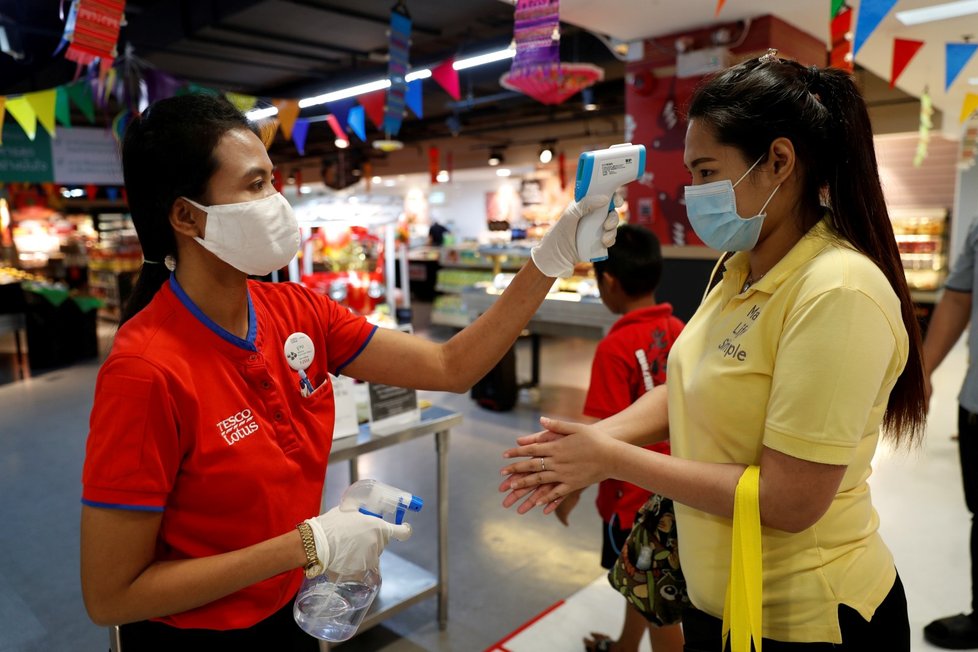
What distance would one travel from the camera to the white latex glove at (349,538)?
46.8 inches

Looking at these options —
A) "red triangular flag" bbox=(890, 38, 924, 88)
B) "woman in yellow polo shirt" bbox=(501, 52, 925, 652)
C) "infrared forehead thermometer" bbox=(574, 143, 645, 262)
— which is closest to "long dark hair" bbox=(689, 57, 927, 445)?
"woman in yellow polo shirt" bbox=(501, 52, 925, 652)

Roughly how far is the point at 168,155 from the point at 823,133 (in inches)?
44.8

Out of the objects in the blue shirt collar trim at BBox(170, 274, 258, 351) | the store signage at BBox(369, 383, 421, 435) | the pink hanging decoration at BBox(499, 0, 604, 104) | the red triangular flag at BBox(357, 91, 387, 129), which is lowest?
the store signage at BBox(369, 383, 421, 435)

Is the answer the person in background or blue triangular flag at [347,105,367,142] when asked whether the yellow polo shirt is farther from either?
blue triangular flag at [347,105,367,142]

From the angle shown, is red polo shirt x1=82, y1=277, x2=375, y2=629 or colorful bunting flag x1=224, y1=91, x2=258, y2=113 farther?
colorful bunting flag x1=224, y1=91, x2=258, y2=113

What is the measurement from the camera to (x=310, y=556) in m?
1.17

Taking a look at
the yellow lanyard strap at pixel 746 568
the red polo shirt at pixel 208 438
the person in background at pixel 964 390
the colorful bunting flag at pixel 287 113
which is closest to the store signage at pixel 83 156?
the colorful bunting flag at pixel 287 113

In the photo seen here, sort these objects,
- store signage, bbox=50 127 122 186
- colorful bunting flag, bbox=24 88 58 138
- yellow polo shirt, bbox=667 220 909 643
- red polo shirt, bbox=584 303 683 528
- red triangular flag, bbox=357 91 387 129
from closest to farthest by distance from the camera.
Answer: yellow polo shirt, bbox=667 220 909 643, red polo shirt, bbox=584 303 683 528, colorful bunting flag, bbox=24 88 58 138, red triangular flag, bbox=357 91 387 129, store signage, bbox=50 127 122 186

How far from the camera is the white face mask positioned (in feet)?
4.06

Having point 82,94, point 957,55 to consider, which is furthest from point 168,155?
point 82,94

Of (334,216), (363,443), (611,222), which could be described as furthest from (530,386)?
(611,222)

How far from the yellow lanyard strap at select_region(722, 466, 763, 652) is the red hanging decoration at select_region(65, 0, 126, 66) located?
286 centimetres

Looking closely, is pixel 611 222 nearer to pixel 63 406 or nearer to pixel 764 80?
pixel 764 80

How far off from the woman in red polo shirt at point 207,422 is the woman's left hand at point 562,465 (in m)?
Result: 0.29
